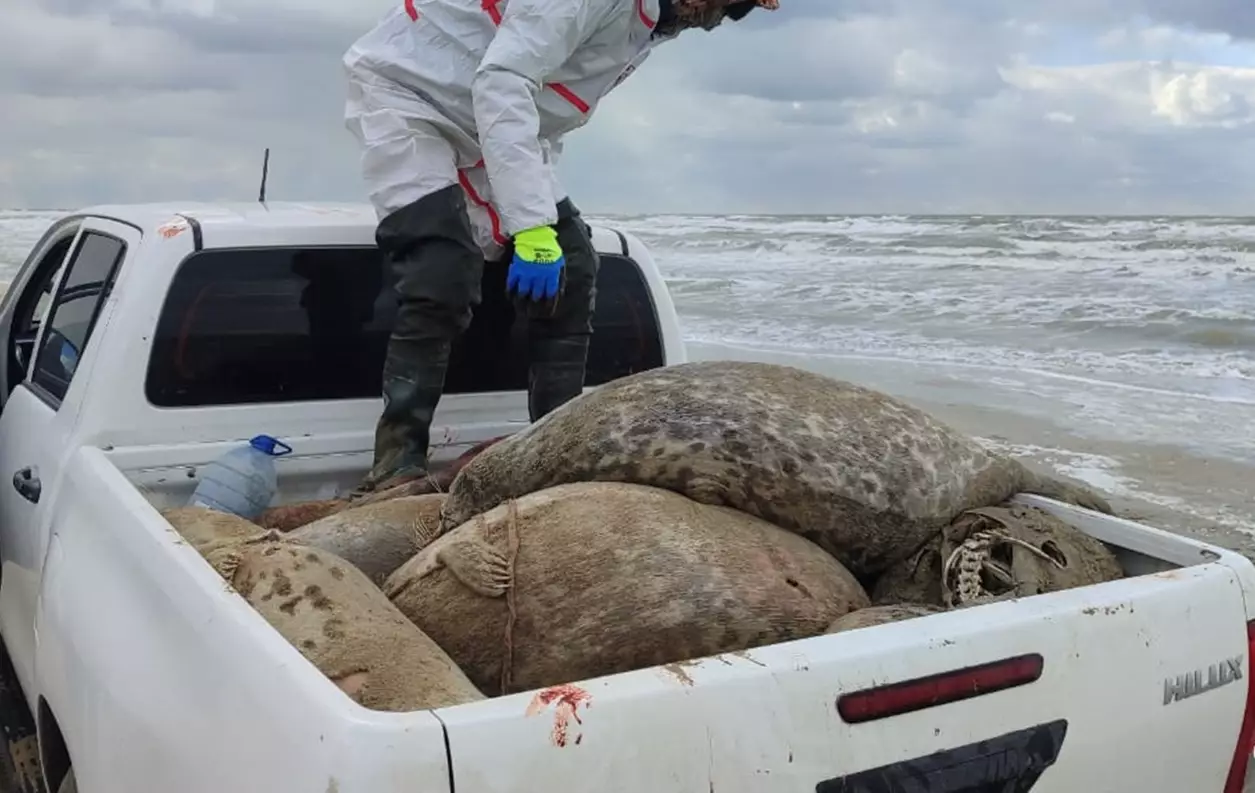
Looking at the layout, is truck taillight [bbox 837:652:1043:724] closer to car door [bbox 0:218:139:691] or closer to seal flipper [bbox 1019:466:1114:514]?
seal flipper [bbox 1019:466:1114:514]

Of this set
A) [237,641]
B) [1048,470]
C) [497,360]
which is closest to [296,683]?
[237,641]

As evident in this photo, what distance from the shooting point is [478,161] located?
426 centimetres

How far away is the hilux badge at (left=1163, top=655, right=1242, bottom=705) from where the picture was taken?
220 cm

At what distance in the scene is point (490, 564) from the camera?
2330 mm

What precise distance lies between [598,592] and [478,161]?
2308mm

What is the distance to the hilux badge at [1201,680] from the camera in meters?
2.20

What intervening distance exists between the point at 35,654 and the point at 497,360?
1667mm

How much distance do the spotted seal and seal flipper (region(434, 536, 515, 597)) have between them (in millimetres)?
403

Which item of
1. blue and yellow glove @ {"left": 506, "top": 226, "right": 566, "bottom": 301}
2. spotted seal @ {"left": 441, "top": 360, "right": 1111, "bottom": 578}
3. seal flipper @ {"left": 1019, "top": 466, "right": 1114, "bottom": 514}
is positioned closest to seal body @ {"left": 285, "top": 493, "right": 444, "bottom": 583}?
spotted seal @ {"left": 441, "top": 360, "right": 1111, "bottom": 578}

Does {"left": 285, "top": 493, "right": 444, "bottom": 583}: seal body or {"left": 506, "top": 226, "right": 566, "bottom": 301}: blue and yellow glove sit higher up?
{"left": 506, "top": 226, "right": 566, "bottom": 301}: blue and yellow glove

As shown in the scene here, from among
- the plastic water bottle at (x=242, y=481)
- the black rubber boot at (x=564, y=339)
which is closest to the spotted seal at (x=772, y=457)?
the plastic water bottle at (x=242, y=481)

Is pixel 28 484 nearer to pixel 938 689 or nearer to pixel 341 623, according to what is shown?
pixel 341 623

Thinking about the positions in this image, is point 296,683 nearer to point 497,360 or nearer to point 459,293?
point 459,293

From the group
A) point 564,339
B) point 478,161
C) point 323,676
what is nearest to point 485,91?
point 478,161
